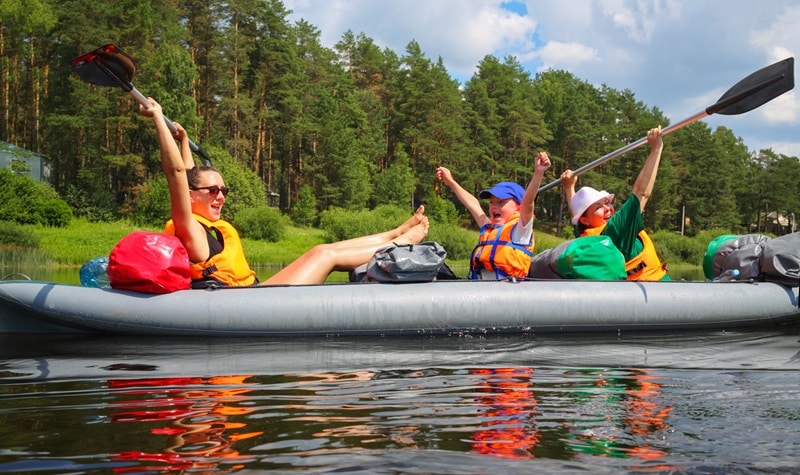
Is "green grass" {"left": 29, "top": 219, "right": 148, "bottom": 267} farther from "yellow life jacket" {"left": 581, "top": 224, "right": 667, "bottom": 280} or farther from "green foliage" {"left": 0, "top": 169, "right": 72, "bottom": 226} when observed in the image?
"yellow life jacket" {"left": 581, "top": 224, "right": 667, "bottom": 280}

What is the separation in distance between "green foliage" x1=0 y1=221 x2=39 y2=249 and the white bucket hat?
1737cm

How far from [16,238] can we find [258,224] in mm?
9600

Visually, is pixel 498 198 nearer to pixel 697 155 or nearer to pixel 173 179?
pixel 173 179

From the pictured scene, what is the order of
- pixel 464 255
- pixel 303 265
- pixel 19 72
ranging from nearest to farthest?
pixel 303 265
pixel 464 255
pixel 19 72

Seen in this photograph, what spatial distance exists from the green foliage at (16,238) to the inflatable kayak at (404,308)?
1634 cm

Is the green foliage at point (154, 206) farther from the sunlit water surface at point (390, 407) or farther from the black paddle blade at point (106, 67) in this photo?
the sunlit water surface at point (390, 407)

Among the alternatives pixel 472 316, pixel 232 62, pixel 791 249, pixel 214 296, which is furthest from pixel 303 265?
pixel 232 62

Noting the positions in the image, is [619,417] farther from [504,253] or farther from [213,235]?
[213,235]

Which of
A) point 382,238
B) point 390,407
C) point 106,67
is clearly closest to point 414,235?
point 382,238

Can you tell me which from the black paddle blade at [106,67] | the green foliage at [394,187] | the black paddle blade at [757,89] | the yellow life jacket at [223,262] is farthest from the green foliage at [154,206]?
the black paddle blade at [757,89]

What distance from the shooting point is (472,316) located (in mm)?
5383

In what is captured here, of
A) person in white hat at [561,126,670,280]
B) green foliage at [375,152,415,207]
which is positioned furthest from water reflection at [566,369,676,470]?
green foliage at [375,152,415,207]

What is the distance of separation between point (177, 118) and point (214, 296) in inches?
1019

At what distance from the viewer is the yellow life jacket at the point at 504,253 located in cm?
570
